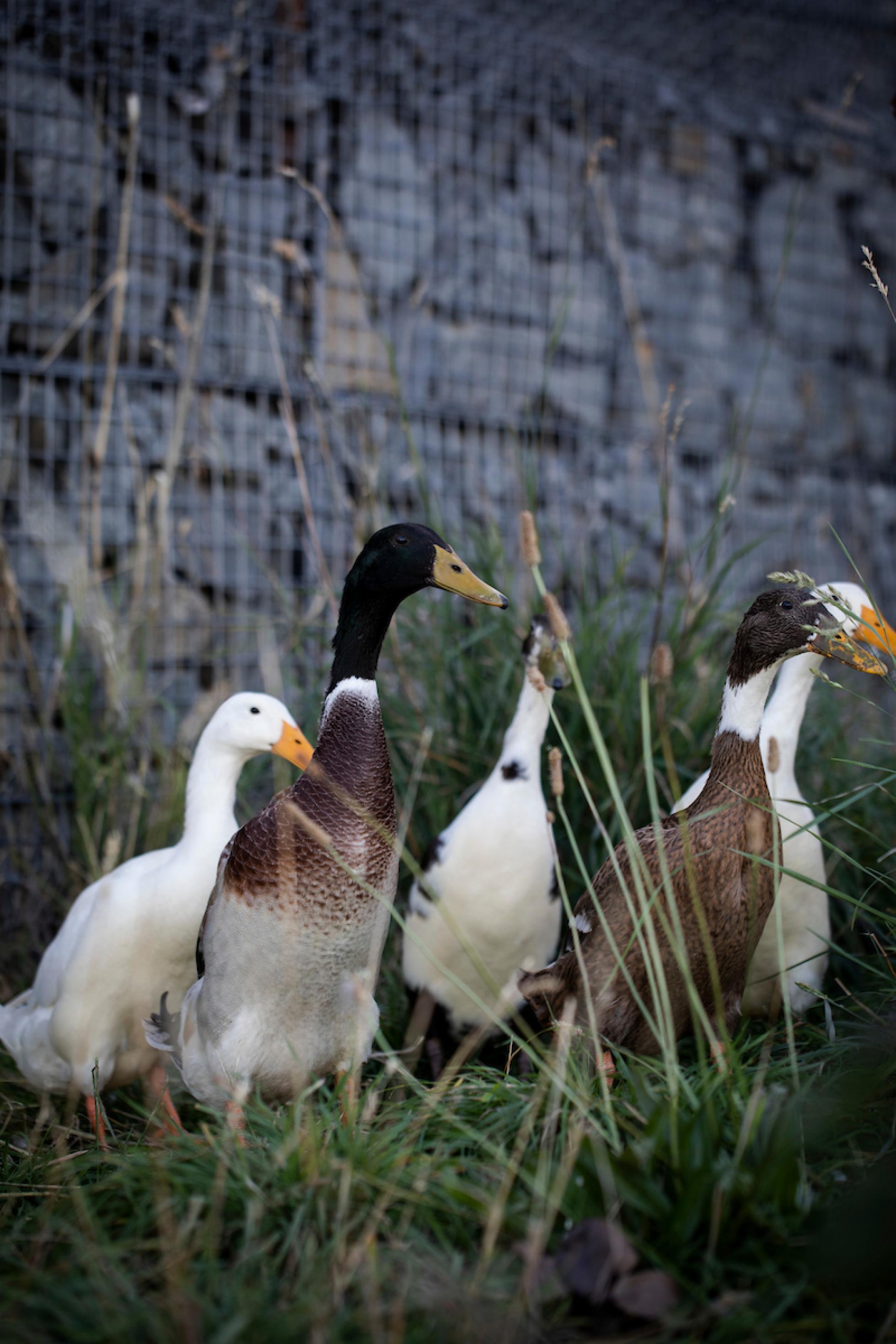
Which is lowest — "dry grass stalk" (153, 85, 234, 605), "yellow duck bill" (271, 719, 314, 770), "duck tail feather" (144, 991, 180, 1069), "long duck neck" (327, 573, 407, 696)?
"duck tail feather" (144, 991, 180, 1069)

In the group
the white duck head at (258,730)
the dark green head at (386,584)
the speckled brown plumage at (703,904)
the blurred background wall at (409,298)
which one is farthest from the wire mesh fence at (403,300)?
the speckled brown plumage at (703,904)

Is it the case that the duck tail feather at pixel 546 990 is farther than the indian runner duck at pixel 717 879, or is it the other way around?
the duck tail feather at pixel 546 990

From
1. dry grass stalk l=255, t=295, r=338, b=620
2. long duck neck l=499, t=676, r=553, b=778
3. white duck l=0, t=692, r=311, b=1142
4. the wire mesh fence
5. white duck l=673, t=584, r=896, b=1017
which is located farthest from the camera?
the wire mesh fence

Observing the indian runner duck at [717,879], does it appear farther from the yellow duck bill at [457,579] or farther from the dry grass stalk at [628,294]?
the dry grass stalk at [628,294]

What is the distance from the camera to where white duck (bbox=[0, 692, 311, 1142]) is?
2320 millimetres

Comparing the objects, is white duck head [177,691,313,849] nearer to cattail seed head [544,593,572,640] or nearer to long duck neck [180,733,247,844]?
long duck neck [180,733,247,844]

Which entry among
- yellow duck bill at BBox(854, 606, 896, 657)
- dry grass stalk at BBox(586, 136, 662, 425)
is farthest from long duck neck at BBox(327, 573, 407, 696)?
dry grass stalk at BBox(586, 136, 662, 425)

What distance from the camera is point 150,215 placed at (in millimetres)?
4168

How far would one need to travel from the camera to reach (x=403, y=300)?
15.4 feet

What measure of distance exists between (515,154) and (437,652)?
118 inches

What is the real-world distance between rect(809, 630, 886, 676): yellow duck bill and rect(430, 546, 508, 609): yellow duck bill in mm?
562

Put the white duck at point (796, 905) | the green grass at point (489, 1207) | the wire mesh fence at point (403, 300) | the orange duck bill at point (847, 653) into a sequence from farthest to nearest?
the wire mesh fence at point (403, 300) → the white duck at point (796, 905) → the orange duck bill at point (847, 653) → the green grass at point (489, 1207)

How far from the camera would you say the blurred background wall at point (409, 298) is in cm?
380

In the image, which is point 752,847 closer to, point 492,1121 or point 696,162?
point 492,1121
